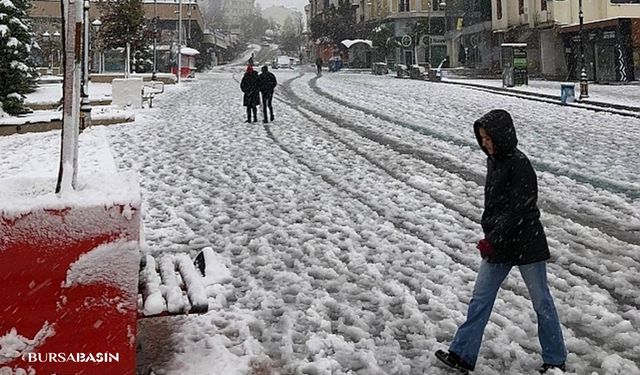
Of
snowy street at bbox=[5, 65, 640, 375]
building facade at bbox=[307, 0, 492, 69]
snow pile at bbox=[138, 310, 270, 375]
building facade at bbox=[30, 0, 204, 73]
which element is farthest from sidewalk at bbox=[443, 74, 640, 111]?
building facade at bbox=[30, 0, 204, 73]

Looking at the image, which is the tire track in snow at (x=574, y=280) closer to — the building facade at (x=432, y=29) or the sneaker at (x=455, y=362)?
the sneaker at (x=455, y=362)

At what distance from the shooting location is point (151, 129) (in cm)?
1778

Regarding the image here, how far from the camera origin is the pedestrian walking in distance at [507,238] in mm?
4137

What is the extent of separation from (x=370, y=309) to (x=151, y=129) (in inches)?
531

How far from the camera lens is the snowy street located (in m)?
4.73

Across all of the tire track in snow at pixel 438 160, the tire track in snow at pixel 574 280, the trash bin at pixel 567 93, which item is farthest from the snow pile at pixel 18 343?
the trash bin at pixel 567 93

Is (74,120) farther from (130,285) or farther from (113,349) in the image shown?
(113,349)

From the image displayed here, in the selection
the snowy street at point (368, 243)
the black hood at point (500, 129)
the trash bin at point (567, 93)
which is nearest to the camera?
the black hood at point (500, 129)

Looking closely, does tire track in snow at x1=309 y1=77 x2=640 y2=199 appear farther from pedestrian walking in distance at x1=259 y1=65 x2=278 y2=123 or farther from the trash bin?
the trash bin

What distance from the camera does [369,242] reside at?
7.51m

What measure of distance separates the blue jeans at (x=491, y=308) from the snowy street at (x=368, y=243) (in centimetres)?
19

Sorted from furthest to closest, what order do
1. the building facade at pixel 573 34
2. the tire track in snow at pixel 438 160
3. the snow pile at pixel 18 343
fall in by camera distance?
A: the building facade at pixel 573 34 < the tire track in snow at pixel 438 160 < the snow pile at pixel 18 343

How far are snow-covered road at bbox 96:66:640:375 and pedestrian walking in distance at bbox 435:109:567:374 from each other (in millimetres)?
302

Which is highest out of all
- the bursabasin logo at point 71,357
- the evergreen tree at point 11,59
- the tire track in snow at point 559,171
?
the evergreen tree at point 11,59
